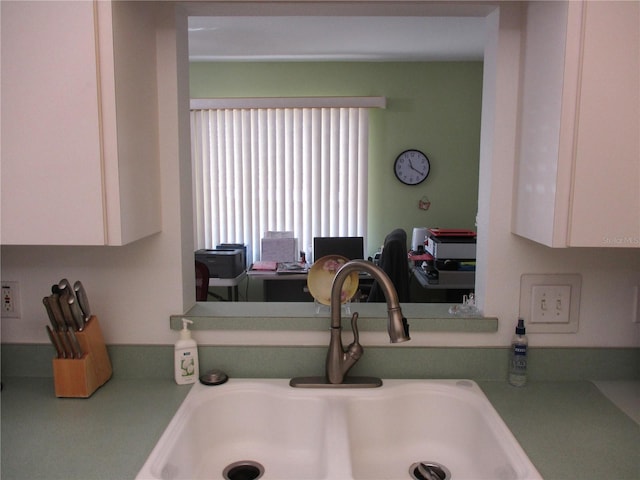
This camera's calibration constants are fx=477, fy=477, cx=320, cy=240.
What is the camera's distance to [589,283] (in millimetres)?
1312

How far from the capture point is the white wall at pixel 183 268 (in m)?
1.28

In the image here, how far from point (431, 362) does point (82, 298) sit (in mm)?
938

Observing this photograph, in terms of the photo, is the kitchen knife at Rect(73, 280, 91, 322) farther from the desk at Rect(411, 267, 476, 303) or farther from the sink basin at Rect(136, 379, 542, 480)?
the desk at Rect(411, 267, 476, 303)

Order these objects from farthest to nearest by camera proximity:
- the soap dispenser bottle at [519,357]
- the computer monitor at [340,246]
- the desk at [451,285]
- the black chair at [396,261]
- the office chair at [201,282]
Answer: the computer monitor at [340,246], the desk at [451,285], the black chair at [396,261], the office chair at [201,282], the soap dispenser bottle at [519,357]

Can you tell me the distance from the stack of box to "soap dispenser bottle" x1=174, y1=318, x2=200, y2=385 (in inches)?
92.3

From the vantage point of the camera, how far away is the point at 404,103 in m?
4.36

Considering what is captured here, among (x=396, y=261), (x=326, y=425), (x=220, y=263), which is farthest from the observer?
(x=220, y=263)

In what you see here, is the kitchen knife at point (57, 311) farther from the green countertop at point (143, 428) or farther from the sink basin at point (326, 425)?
the sink basin at point (326, 425)

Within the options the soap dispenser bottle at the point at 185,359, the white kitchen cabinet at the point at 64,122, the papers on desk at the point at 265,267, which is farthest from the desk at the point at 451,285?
the white kitchen cabinet at the point at 64,122

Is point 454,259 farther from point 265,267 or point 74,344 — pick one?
point 74,344

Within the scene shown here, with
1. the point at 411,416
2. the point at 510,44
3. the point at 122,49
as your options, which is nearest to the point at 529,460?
the point at 411,416

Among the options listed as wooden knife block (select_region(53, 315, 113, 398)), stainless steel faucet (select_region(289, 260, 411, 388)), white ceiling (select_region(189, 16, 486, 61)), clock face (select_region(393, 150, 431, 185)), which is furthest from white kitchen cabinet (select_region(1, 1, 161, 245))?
clock face (select_region(393, 150, 431, 185))

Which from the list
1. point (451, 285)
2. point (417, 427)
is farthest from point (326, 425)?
point (451, 285)

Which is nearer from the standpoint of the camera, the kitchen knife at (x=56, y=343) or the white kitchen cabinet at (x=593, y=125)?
the white kitchen cabinet at (x=593, y=125)
